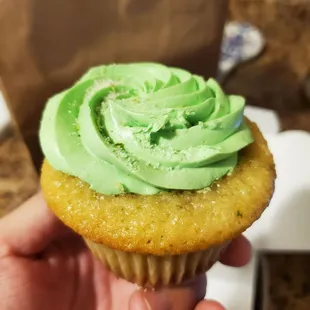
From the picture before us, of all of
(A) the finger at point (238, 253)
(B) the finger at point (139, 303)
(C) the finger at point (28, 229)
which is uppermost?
(C) the finger at point (28, 229)

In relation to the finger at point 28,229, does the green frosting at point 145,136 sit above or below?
above

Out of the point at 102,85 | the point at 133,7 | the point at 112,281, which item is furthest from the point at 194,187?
the point at 133,7

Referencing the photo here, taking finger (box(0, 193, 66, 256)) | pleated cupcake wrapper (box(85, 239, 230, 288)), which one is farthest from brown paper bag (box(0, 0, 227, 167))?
pleated cupcake wrapper (box(85, 239, 230, 288))

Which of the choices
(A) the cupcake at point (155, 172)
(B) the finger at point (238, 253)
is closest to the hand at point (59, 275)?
(B) the finger at point (238, 253)

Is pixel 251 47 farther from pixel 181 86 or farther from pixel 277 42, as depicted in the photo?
pixel 181 86

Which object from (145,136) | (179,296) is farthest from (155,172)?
(179,296)

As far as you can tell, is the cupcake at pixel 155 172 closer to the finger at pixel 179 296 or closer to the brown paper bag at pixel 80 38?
the finger at pixel 179 296

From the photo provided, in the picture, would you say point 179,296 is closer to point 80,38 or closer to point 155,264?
point 155,264
